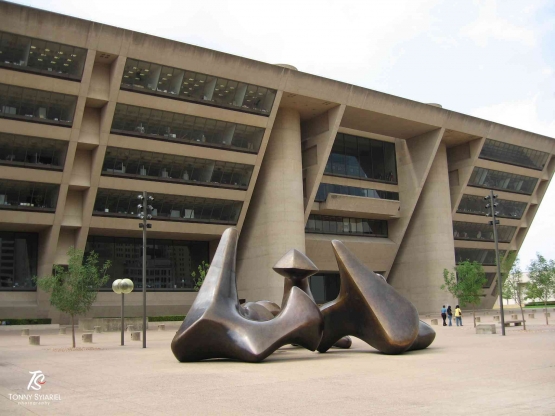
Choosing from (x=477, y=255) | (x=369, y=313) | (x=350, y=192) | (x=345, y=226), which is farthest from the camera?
(x=477, y=255)

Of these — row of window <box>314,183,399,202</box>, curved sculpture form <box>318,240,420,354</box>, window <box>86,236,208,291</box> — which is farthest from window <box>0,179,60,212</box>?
curved sculpture form <box>318,240,420,354</box>

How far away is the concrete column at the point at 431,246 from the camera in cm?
5969

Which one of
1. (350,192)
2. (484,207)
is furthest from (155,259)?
(484,207)

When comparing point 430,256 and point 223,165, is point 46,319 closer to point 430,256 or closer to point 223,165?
point 223,165

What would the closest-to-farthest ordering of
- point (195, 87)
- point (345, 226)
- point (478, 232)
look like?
point (195, 87)
point (345, 226)
point (478, 232)

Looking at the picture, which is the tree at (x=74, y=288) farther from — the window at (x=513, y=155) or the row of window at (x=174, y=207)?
the window at (x=513, y=155)

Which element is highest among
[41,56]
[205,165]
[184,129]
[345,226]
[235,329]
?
[41,56]

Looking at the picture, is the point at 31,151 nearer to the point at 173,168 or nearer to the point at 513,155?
the point at 173,168

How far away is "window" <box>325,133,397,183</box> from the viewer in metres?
60.9

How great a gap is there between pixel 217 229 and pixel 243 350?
111ft

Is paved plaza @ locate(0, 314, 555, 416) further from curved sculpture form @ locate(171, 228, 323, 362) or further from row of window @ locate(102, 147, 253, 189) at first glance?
row of window @ locate(102, 147, 253, 189)

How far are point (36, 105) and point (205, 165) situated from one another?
547 inches

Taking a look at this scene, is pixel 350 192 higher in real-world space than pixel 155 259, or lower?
higher

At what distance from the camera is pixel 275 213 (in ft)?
162
